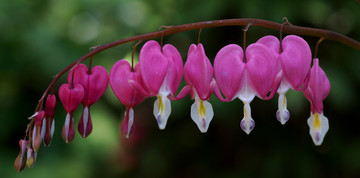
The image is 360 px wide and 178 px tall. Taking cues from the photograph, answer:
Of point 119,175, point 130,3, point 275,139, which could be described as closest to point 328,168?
point 275,139

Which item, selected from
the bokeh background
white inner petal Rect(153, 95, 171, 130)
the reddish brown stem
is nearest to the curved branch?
the reddish brown stem

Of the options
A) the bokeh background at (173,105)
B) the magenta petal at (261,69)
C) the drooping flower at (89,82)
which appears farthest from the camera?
the bokeh background at (173,105)

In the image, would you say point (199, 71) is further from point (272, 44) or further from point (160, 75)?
point (272, 44)

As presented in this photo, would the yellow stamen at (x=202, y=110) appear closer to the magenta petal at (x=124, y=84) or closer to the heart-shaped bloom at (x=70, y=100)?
the magenta petal at (x=124, y=84)

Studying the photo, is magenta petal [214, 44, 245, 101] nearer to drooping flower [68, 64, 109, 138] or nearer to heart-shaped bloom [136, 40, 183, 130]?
heart-shaped bloom [136, 40, 183, 130]

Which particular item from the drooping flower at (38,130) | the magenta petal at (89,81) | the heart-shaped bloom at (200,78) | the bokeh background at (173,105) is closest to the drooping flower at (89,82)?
the magenta petal at (89,81)

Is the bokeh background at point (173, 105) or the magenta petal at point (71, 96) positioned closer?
the magenta petal at point (71, 96)
